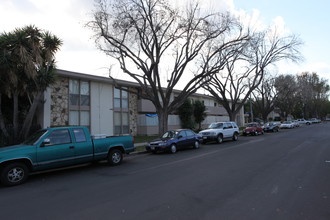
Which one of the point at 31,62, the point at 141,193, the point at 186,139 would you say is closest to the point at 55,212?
the point at 141,193

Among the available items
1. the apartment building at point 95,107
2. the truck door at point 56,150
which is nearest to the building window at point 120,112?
the apartment building at point 95,107

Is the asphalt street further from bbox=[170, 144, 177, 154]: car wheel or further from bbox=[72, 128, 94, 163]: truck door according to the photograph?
bbox=[170, 144, 177, 154]: car wheel

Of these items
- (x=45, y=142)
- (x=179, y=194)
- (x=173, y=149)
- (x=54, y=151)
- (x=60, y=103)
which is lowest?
(x=179, y=194)

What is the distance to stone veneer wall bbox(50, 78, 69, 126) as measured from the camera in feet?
61.2

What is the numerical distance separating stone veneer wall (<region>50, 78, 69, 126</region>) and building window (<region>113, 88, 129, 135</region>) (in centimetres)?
527

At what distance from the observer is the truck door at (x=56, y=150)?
7906 millimetres

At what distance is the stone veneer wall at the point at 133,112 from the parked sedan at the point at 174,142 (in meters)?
11.2

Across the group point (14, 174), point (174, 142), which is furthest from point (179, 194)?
point (174, 142)

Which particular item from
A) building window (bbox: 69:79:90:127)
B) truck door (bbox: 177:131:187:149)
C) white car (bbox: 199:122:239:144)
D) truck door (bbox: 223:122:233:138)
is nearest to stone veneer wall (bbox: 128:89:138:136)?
building window (bbox: 69:79:90:127)

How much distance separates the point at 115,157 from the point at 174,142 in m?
4.62

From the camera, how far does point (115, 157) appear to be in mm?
10195

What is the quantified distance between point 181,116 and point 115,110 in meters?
10.7

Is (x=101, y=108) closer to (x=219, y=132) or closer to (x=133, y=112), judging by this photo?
(x=133, y=112)

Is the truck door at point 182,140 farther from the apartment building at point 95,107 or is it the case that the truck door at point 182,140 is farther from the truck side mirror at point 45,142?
the truck side mirror at point 45,142
